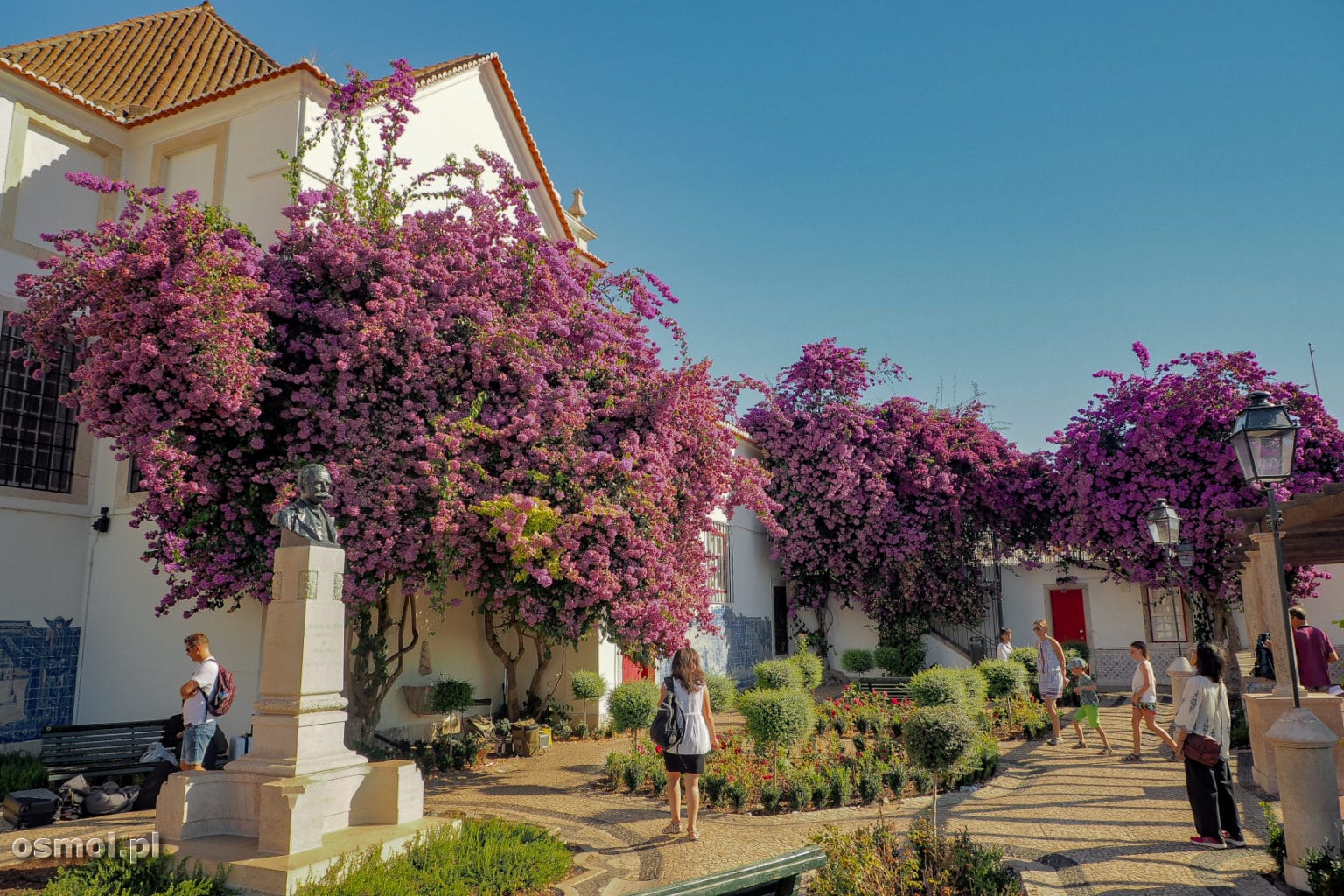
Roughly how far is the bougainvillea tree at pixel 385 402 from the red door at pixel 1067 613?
14.9m

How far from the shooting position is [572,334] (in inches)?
443

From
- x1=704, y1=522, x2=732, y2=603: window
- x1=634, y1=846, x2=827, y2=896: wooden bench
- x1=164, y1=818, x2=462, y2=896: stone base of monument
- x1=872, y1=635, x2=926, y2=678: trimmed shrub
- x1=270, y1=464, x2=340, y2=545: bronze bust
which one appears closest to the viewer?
x1=634, y1=846, x2=827, y2=896: wooden bench

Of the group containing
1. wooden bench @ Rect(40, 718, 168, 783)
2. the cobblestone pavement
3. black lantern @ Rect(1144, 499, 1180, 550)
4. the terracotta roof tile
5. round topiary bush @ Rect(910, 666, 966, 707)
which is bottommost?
the cobblestone pavement

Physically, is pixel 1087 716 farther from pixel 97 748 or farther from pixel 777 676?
pixel 97 748

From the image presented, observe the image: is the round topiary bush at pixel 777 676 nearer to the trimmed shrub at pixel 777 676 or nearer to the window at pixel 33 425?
the trimmed shrub at pixel 777 676

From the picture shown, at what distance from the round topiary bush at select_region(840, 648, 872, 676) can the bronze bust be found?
1644cm

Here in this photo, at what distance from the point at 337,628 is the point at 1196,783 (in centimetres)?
677

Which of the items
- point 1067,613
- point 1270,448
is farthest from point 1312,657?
point 1067,613

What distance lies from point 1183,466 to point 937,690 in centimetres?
956

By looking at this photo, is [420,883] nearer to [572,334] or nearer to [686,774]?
[686,774]

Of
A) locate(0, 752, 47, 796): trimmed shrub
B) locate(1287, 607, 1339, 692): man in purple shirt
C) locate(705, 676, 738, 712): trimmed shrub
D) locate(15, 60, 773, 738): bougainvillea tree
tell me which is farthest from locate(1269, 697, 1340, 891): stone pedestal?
locate(0, 752, 47, 796): trimmed shrub

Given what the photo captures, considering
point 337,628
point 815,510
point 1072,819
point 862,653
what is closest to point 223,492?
point 337,628

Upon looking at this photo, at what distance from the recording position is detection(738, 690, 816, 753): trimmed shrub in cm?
991

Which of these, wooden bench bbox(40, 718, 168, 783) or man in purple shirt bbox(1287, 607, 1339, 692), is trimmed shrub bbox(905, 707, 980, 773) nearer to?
man in purple shirt bbox(1287, 607, 1339, 692)
